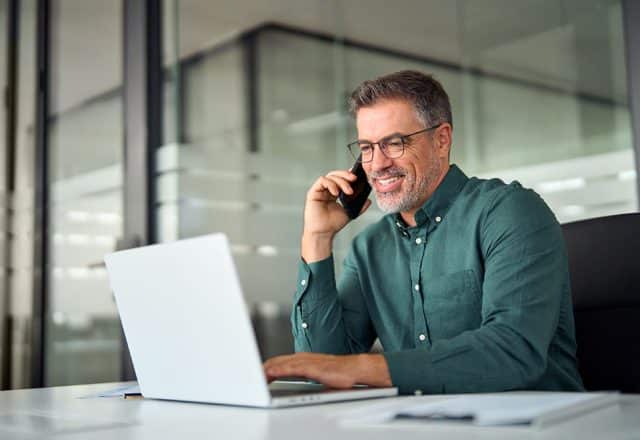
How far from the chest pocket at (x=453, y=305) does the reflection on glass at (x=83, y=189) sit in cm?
240

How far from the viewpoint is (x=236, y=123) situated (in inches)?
136

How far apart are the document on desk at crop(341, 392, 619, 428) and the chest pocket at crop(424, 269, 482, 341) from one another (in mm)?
616

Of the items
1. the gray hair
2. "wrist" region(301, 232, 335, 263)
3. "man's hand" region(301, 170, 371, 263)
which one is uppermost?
the gray hair

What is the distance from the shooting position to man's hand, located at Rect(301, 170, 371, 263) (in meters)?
1.90

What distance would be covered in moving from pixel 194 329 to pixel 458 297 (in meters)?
0.72

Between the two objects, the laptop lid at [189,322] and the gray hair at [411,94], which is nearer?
the laptop lid at [189,322]

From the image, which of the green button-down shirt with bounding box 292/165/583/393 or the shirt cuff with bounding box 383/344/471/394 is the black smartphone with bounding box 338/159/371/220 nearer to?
the green button-down shirt with bounding box 292/165/583/393

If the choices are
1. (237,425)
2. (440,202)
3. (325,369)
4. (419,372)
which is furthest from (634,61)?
(237,425)

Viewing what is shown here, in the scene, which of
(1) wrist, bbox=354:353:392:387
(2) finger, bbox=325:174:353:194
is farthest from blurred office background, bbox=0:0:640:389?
(2) finger, bbox=325:174:353:194

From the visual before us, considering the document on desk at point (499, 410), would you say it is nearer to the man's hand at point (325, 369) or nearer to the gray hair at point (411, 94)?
the man's hand at point (325, 369)

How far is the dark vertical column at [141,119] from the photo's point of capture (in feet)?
12.1

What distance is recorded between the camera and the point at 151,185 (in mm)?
3678

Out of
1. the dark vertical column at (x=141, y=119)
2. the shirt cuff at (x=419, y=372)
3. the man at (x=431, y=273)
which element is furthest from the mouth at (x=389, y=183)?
the dark vertical column at (x=141, y=119)

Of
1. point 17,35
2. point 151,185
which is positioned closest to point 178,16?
point 151,185
